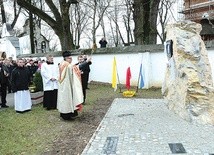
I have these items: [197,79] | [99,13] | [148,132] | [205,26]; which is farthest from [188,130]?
[99,13]

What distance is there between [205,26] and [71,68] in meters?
21.0

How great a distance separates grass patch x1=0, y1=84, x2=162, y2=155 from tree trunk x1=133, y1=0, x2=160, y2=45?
666 cm

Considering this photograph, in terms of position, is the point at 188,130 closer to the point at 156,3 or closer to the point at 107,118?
the point at 107,118

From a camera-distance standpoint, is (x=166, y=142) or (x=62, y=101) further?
(x=62, y=101)

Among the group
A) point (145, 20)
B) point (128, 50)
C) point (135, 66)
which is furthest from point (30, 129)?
point (145, 20)

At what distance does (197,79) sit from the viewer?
9602mm

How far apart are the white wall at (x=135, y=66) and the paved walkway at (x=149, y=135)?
23.3 feet

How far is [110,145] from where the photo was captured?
23.8 ft

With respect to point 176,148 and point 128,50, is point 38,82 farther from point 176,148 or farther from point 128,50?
point 176,148

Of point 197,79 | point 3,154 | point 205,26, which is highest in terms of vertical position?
point 205,26

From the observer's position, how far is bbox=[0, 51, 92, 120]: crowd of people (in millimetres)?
10422

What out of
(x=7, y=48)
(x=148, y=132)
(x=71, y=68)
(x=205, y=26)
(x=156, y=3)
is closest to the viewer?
(x=148, y=132)

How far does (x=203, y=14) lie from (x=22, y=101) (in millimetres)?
21095

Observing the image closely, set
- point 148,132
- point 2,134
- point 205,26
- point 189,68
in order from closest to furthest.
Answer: point 148,132 < point 2,134 < point 189,68 < point 205,26
